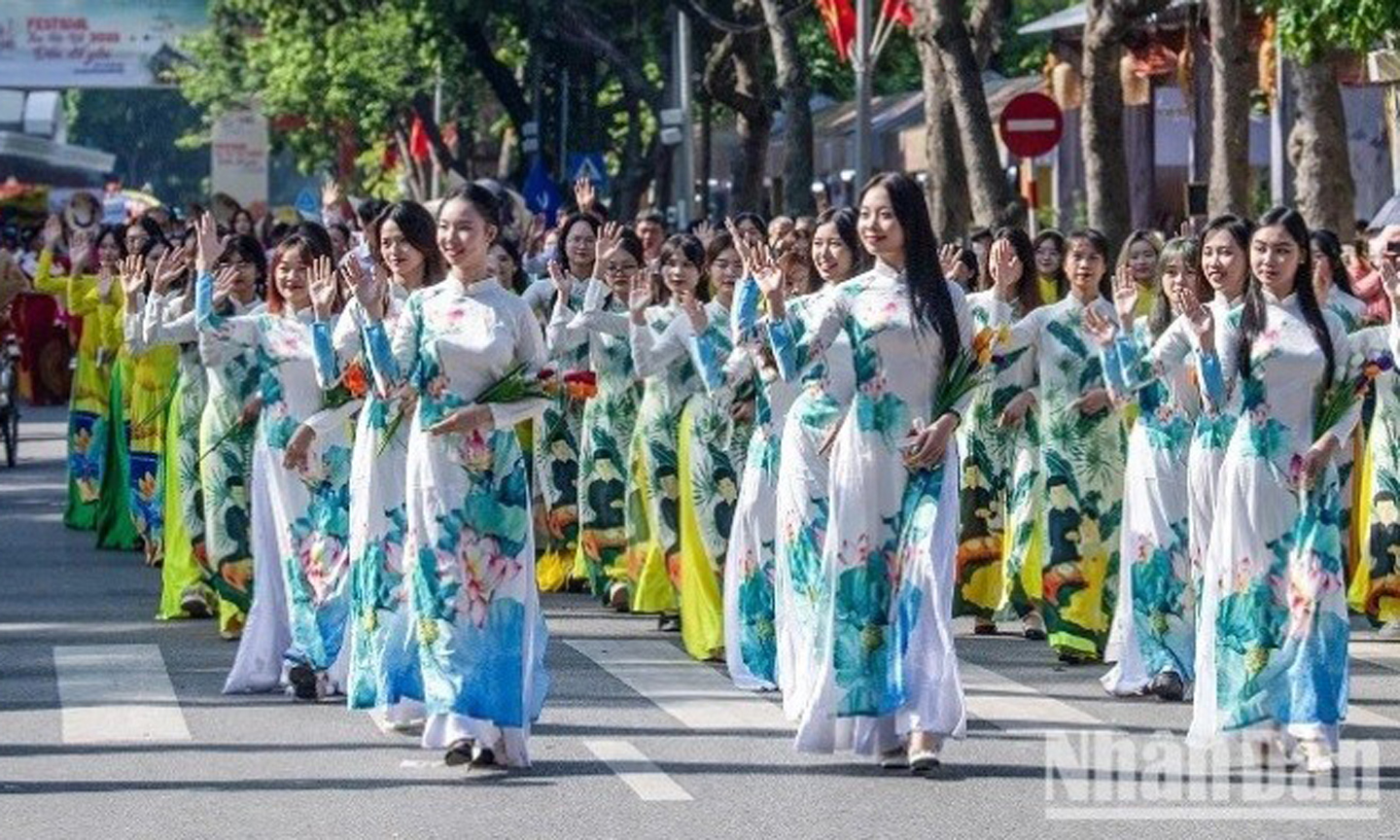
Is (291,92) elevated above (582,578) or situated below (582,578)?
above

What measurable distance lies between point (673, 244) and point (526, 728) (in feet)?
13.3

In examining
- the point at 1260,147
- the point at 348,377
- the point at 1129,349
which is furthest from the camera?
the point at 1260,147

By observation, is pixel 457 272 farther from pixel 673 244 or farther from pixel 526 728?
pixel 673 244

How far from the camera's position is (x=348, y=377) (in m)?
12.6

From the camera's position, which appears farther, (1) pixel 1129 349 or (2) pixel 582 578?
(2) pixel 582 578

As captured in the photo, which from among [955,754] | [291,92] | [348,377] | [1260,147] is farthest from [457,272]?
[291,92]

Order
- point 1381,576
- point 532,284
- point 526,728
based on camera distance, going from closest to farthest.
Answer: point 526,728
point 1381,576
point 532,284

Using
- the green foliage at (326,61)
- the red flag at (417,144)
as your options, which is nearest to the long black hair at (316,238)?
the green foliage at (326,61)

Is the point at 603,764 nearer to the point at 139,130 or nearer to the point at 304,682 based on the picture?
the point at 304,682

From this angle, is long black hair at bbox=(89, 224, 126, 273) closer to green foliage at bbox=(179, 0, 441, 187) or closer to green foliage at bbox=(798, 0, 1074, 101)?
green foliage at bbox=(179, 0, 441, 187)

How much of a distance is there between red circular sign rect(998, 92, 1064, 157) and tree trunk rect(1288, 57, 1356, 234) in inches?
128

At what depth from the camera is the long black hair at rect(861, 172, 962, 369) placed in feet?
38.7

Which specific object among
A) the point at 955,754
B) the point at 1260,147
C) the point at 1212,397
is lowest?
the point at 955,754

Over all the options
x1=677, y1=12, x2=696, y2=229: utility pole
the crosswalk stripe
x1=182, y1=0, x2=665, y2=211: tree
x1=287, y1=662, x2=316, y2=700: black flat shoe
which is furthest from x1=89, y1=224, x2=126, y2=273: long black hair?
x1=677, y1=12, x2=696, y2=229: utility pole
